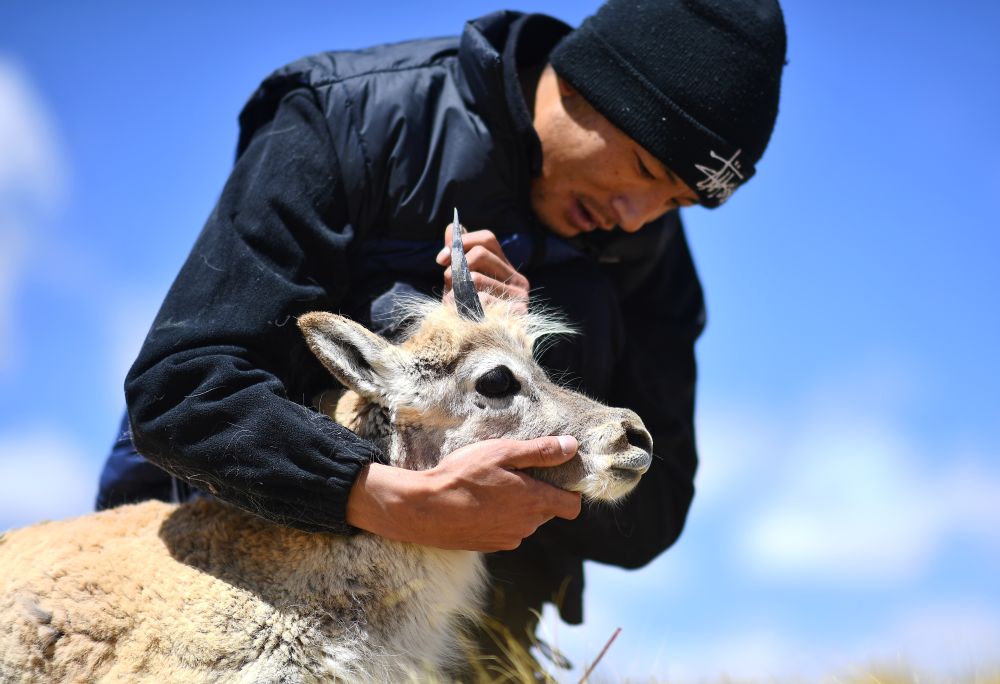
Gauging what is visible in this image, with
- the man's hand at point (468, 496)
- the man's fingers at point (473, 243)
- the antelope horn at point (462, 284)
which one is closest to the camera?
the man's hand at point (468, 496)

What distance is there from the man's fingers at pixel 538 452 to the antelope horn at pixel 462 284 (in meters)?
0.76

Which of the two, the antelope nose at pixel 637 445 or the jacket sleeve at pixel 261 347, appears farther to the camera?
the antelope nose at pixel 637 445

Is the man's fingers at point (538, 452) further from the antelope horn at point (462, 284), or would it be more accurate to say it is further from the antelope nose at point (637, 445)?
the antelope horn at point (462, 284)

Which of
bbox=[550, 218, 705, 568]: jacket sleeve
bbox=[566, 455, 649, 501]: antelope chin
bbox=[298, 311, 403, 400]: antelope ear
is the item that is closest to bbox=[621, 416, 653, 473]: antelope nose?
bbox=[566, 455, 649, 501]: antelope chin

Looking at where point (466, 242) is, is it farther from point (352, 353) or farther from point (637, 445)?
point (637, 445)

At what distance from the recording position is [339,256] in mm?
4398

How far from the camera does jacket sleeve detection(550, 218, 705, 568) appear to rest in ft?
18.5

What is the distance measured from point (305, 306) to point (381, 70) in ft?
4.78

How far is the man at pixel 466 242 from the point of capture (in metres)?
3.70

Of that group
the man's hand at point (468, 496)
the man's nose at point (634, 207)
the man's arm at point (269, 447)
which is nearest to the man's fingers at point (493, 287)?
the man's arm at point (269, 447)

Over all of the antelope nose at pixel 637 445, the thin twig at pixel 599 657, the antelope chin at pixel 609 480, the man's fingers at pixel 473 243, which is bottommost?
the thin twig at pixel 599 657

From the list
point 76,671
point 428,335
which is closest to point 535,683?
point 428,335

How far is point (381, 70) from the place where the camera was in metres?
4.86

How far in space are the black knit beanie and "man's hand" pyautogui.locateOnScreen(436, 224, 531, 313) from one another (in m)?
1.02
